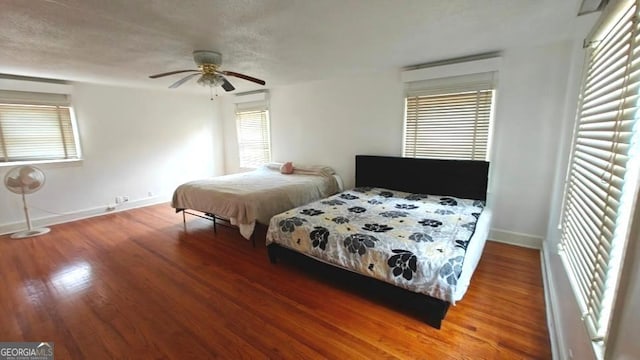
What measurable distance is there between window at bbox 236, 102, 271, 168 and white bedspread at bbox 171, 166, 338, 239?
1282mm

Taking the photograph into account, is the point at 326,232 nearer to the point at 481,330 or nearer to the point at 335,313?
the point at 335,313

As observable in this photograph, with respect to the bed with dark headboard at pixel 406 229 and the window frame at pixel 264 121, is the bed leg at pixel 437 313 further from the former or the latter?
the window frame at pixel 264 121

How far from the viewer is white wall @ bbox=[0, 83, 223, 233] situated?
4211 millimetres

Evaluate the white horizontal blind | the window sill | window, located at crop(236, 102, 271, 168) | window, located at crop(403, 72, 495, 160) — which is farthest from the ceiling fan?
the window sill

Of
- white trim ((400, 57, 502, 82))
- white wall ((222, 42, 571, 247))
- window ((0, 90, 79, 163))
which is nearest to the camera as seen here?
white wall ((222, 42, 571, 247))

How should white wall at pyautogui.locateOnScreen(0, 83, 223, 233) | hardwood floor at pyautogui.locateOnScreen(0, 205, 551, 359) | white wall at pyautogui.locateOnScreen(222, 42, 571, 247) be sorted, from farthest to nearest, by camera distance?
white wall at pyautogui.locateOnScreen(0, 83, 223, 233)
white wall at pyautogui.locateOnScreen(222, 42, 571, 247)
hardwood floor at pyautogui.locateOnScreen(0, 205, 551, 359)

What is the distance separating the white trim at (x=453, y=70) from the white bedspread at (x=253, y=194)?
6.34 ft

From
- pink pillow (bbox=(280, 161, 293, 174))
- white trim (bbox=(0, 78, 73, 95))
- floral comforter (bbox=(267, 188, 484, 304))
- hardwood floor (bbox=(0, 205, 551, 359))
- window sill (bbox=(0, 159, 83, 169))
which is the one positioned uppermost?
white trim (bbox=(0, 78, 73, 95))

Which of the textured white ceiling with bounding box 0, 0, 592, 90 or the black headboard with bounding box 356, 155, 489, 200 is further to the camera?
the black headboard with bounding box 356, 155, 489, 200

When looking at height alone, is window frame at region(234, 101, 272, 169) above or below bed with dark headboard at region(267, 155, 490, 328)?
above

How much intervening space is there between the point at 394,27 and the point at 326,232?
1894mm

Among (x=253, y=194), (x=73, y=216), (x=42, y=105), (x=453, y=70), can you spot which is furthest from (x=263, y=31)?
(x=73, y=216)

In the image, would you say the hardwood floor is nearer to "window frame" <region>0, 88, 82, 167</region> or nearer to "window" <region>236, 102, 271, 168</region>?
"window frame" <region>0, 88, 82, 167</region>

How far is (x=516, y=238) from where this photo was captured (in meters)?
3.24
